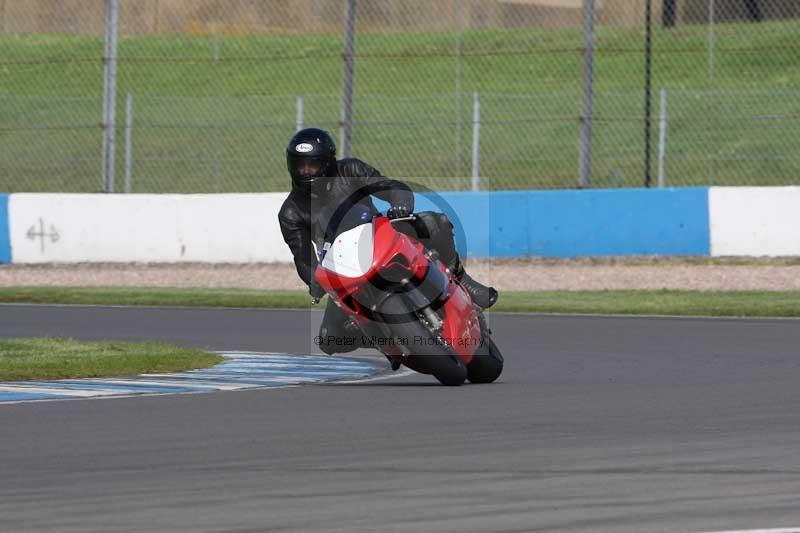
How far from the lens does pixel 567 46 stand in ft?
125

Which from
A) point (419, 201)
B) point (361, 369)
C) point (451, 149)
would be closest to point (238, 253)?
point (419, 201)

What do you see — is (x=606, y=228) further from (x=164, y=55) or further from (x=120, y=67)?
(x=120, y=67)

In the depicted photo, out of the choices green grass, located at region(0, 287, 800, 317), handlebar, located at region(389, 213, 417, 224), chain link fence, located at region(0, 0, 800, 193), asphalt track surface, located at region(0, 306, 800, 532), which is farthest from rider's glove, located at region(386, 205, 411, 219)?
chain link fence, located at region(0, 0, 800, 193)

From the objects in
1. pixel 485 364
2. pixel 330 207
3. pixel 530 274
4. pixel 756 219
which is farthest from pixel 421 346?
pixel 756 219

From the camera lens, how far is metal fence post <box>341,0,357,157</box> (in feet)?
79.0

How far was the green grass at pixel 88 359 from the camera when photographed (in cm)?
1233

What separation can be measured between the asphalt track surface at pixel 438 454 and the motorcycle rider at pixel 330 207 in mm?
577

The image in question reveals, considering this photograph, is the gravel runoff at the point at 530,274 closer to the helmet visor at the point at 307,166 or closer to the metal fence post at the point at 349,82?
the metal fence post at the point at 349,82

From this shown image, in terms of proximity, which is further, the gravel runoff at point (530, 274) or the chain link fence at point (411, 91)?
the chain link fence at point (411, 91)

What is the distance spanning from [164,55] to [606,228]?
57.1 feet

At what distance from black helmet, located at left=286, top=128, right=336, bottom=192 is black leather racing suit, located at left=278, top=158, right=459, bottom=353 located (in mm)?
78

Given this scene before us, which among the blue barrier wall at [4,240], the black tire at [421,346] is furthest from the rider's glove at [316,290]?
the blue barrier wall at [4,240]

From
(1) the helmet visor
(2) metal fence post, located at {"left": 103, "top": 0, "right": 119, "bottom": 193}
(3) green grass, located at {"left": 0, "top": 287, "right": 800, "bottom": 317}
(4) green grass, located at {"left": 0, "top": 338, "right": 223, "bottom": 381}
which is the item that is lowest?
(4) green grass, located at {"left": 0, "top": 338, "right": 223, "bottom": 381}

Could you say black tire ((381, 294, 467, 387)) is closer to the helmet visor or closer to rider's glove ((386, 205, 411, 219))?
rider's glove ((386, 205, 411, 219))
